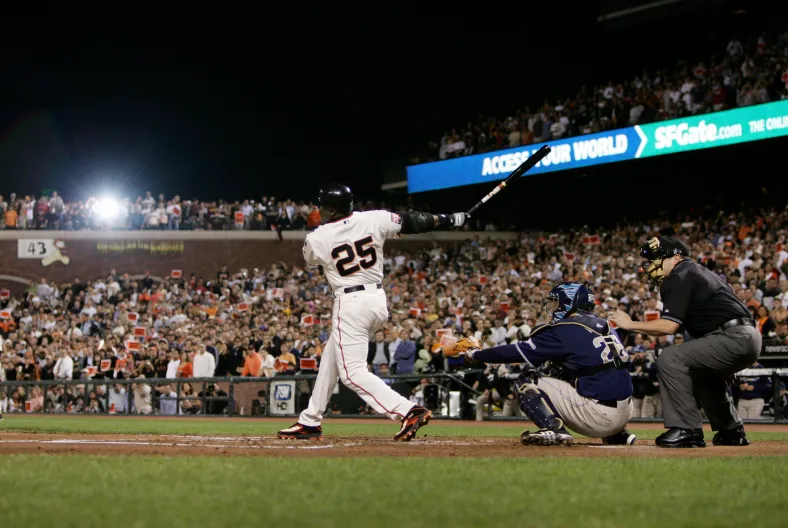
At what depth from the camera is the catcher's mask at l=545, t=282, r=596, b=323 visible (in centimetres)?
711

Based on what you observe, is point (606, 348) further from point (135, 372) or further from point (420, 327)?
point (135, 372)

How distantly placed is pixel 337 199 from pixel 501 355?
5.84 feet

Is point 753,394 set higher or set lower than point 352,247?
lower

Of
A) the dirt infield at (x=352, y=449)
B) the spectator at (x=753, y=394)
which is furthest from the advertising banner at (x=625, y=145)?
the dirt infield at (x=352, y=449)

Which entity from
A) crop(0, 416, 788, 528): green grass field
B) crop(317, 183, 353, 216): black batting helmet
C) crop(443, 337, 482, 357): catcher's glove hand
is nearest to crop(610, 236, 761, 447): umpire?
crop(0, 416, 788, 528): green grass field

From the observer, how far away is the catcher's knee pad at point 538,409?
7.08m

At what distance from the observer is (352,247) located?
738cm

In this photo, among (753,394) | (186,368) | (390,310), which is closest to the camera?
(753,394)

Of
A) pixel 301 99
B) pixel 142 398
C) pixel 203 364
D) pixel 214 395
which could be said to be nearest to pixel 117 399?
pixel 142 398

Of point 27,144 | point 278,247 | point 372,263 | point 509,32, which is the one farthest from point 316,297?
point 27,144

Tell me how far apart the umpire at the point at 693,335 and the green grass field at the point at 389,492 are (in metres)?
1.14

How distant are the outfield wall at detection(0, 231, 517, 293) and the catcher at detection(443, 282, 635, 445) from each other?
27.1m

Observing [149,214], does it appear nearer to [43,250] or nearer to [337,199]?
[43,250]

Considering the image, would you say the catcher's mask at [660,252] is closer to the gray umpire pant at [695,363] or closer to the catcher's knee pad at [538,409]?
the gray umpire pant at [695,363]
